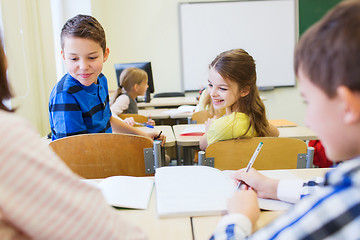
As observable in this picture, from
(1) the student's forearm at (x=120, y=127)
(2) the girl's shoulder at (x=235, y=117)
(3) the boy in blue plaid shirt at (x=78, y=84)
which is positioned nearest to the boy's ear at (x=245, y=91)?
(2) the girl's shoulder at (x=235, y=117)

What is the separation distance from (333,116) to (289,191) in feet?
1.51

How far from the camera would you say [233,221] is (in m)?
0.70

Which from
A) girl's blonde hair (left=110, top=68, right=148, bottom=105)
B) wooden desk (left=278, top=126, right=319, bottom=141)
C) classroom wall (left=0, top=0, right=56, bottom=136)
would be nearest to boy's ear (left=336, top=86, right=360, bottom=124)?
wooden desk (left=278, top=126, right=319, bottom=141)

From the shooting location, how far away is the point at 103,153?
144 cm

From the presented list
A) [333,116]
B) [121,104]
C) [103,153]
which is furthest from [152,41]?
[333,116]

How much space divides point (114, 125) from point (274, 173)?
1.13m

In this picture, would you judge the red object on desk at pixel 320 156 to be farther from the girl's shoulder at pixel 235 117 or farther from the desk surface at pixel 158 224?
the desk surface at pixel 158 224

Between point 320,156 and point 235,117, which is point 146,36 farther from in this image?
point 235,117

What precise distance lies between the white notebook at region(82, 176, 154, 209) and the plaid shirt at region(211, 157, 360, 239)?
1.45 ft

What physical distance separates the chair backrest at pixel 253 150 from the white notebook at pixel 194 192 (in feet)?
1.25

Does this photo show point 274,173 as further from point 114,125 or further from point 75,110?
point 114,125

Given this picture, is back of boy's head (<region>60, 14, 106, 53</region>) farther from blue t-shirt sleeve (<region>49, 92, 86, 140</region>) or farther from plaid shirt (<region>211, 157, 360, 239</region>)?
plaid shirt (<region>211, 157, 360, 239</region>)

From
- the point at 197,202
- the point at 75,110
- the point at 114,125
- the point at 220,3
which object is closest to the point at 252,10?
the point at 220,3

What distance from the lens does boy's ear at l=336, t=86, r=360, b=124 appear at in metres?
0.45
